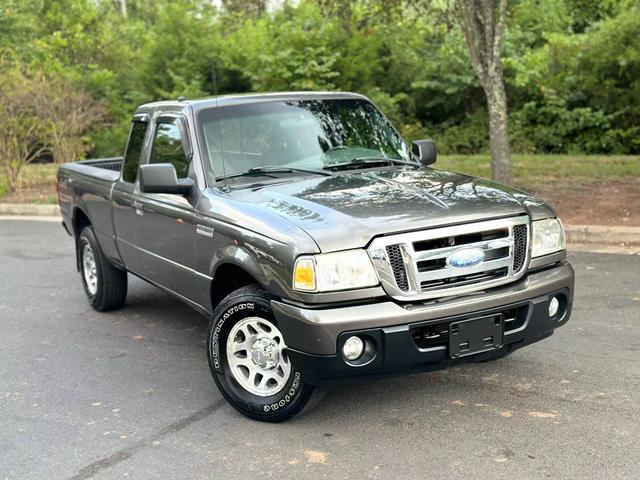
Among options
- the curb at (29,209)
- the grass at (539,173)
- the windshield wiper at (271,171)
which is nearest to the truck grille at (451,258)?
the windshield wiper at (271,171)

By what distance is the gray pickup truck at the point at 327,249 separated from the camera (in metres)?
3.95

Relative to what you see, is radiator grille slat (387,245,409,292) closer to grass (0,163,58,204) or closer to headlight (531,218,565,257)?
headlight (531,218,565,257)

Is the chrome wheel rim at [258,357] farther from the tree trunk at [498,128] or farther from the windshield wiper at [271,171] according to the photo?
the tree trunk at [498,128]

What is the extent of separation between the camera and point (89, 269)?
730cm

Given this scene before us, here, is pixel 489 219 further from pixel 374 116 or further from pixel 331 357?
pixel 374 116

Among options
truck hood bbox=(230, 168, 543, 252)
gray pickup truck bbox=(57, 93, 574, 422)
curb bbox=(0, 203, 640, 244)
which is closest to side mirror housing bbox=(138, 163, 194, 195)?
gray pickup truck bbox=(57, 93, 574, 422)

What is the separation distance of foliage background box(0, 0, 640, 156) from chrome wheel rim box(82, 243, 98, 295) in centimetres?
928

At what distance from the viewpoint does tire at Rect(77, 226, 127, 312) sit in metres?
6.94

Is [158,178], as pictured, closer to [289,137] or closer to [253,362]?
[289,137]

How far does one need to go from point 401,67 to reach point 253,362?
1730 centimetres

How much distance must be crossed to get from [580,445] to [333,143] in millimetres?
2578

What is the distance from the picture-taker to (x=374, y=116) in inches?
231

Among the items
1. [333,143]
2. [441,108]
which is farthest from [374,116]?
[441,108]

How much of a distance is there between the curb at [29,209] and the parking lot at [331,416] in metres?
7.17
